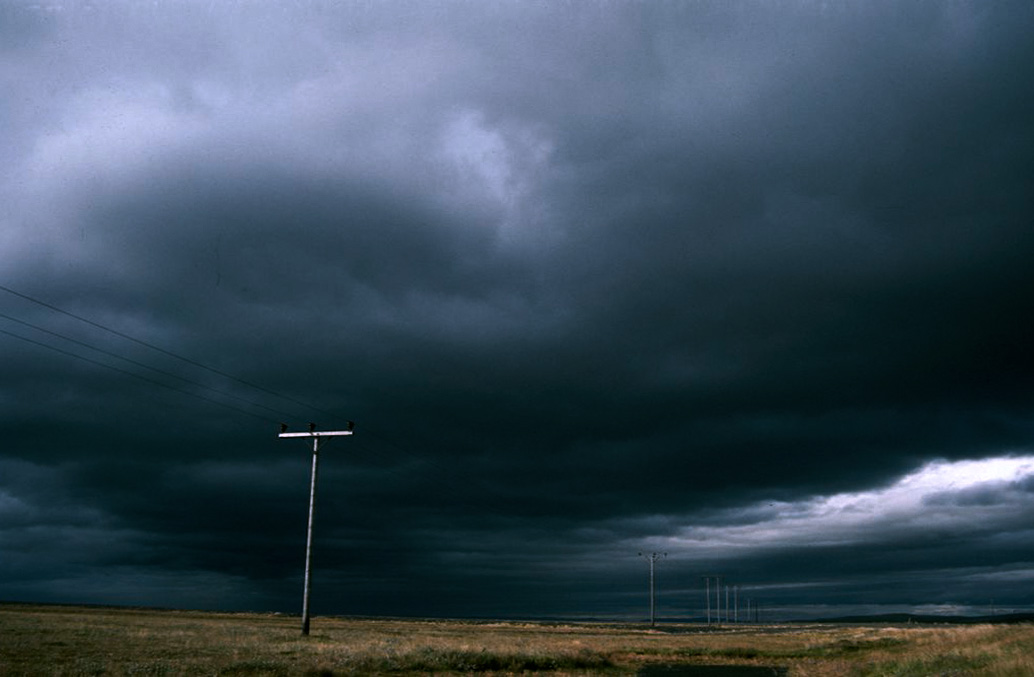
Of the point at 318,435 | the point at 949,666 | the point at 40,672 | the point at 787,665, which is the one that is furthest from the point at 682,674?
the point at 40,672

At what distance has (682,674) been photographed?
43.6m

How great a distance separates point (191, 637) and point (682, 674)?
28.6 metres

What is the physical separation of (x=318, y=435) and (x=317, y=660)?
856 inches

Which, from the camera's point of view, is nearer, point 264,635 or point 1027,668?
point 1027,668

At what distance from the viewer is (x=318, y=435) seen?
53.9 m

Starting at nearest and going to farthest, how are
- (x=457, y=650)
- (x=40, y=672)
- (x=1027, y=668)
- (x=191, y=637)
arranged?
(x=1027, y=668) < (x=40, y=672) < (x=457, y=650) < (x=191, y=637)

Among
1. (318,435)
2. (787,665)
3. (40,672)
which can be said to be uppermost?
(318,435)

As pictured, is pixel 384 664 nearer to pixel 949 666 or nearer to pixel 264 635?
pixel 264 635

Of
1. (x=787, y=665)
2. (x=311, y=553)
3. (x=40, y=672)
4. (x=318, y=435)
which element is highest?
(x=318, y=435)

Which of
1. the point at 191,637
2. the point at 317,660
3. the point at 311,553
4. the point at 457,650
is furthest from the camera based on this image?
the point at 311,553

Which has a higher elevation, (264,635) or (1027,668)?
(1027,668)

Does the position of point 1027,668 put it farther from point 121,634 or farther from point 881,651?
point 121,634

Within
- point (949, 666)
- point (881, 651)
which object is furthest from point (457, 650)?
point (881, 651)

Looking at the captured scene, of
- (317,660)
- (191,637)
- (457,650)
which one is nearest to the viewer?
(317,660)
